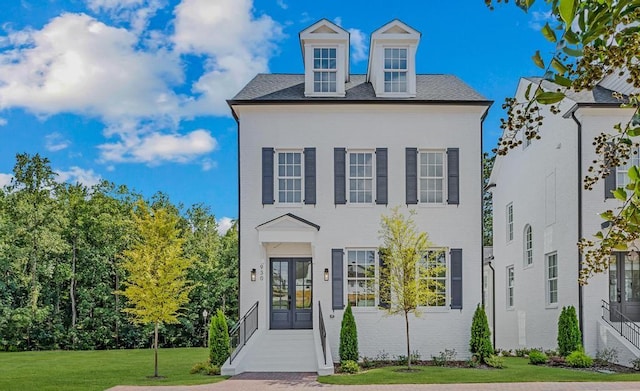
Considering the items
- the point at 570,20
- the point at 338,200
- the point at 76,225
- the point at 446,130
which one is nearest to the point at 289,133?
the point at 338,200

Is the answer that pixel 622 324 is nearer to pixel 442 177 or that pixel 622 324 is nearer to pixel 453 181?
pixel 453 181

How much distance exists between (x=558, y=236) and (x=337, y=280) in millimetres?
6980

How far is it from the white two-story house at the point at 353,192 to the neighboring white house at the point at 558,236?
2711 mm

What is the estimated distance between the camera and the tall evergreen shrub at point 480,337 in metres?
19.7

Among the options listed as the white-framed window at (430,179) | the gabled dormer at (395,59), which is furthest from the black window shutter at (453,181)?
the gabled dormer at (395,59)

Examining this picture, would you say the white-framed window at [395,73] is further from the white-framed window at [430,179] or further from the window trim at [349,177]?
the white-framed window at [430,179]

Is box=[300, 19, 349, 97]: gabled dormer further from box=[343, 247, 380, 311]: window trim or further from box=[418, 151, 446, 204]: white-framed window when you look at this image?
box=[343, 247, 380, 311]: window trim

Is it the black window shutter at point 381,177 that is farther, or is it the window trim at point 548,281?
the window trim at point 548,281

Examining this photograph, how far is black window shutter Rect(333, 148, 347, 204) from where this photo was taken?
69.1ft

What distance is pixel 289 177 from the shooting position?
21.3 metres

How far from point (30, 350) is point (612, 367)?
Result: 23.1 m

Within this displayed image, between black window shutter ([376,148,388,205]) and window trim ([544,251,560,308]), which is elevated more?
black window shutter ([376,148,388,205])

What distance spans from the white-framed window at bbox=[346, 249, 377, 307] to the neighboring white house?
18.8 ft

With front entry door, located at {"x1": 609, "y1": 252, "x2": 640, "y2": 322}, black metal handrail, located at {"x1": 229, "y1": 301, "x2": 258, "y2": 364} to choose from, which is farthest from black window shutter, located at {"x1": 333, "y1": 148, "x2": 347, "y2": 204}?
front entry door, located at {"x1": 609, "y1": 252, "x2": 640, "y2": 322}
